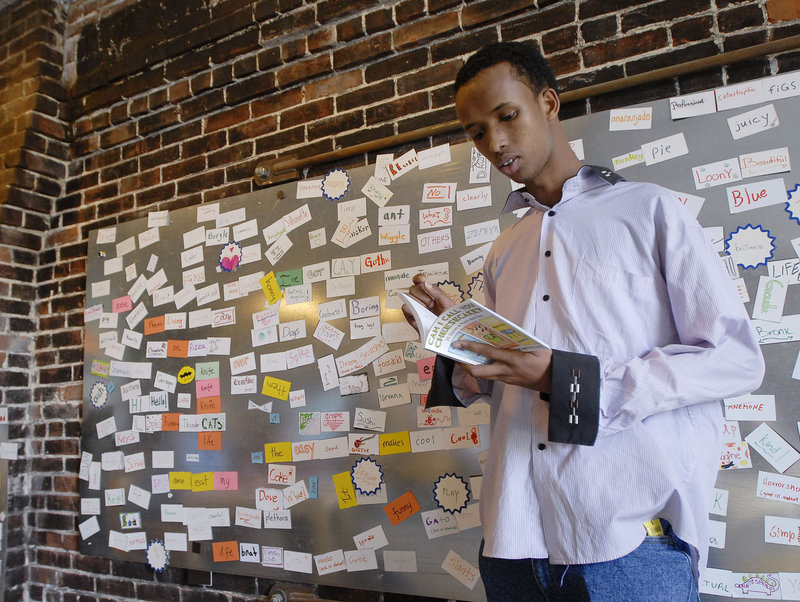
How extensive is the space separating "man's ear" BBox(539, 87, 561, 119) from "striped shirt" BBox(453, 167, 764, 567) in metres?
0.17

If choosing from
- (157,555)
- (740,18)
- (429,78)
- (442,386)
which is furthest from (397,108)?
(157,555)

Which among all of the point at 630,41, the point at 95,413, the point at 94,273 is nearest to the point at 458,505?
the point at 630,41

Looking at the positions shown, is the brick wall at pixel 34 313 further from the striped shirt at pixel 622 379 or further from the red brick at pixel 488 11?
the striped shirt at pixel 622 379

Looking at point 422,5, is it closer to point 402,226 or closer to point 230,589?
point 402,226

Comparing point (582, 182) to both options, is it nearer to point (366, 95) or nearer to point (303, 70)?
point (366, 95)

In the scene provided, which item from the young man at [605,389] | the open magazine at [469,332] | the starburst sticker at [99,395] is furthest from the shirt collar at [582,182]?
the starburst sticker at [99,395]

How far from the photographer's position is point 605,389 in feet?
2.80

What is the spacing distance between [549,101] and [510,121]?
13cm

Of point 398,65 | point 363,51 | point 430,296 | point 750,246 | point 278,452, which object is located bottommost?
point 278,452

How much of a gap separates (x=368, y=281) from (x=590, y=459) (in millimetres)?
1329

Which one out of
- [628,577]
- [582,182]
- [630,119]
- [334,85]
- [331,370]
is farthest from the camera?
[334,85]

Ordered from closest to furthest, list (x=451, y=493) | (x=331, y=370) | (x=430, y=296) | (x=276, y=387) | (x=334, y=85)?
(x=430, y=296)
(x=451, y=493)
(x=331, y=370)
(x=276, y=387)
(x=334, y=85)

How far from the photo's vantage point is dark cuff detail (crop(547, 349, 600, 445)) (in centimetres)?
84

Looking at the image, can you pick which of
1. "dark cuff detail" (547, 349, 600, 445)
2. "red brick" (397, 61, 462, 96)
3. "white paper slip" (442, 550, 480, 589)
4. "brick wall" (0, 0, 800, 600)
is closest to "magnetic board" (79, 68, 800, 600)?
"white paper slip" (442, 550, 480, 589)
